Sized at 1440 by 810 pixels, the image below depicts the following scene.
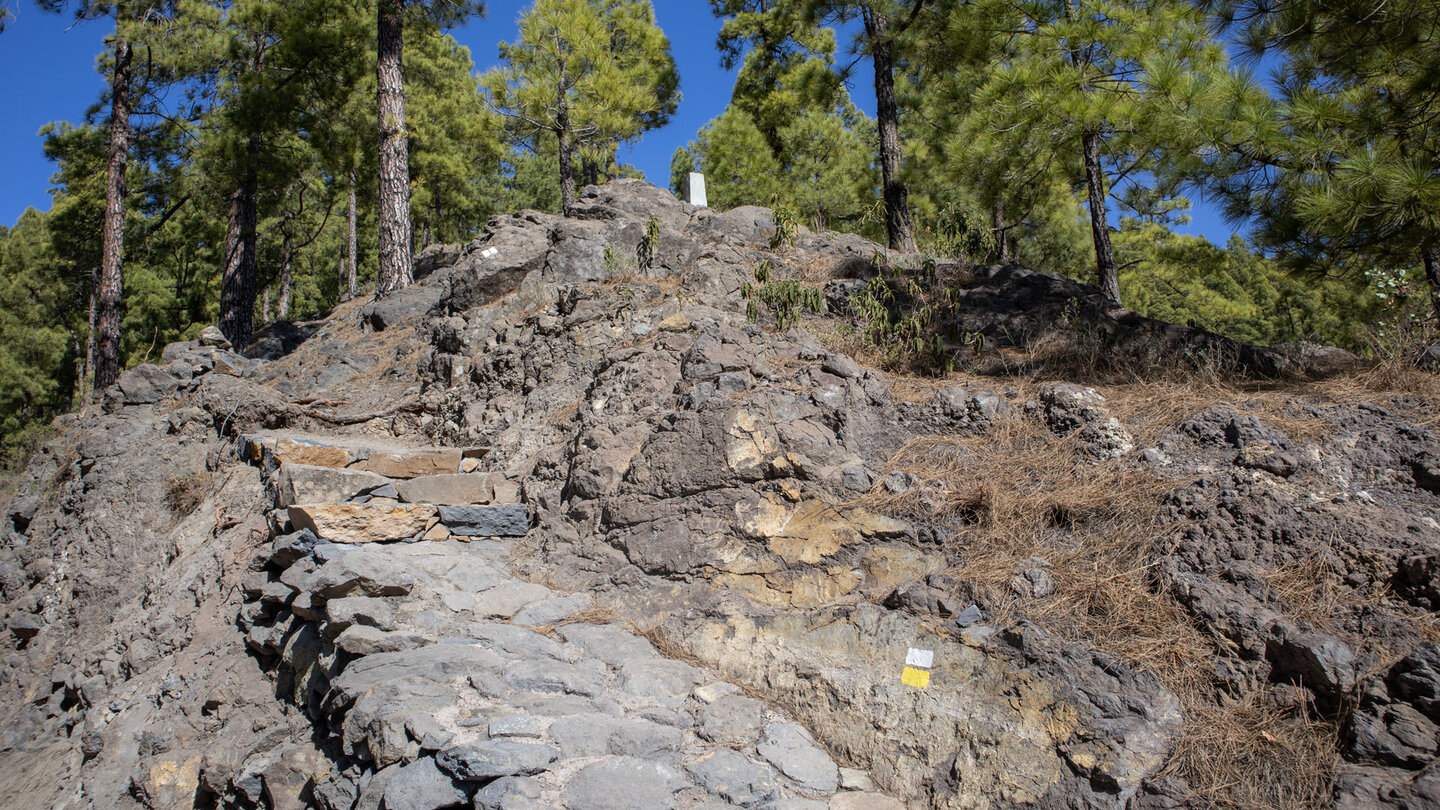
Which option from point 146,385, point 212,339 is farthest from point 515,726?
point 212,339

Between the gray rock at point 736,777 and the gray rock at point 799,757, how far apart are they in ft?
0.27

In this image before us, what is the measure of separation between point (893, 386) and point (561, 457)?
239cm

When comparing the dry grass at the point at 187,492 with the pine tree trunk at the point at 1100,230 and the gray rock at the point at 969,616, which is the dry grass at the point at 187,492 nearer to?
the gray rock at the point at 969,616

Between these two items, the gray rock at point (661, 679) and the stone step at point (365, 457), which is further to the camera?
the stone step at point (365, 457)

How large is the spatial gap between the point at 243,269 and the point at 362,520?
28.8 ft

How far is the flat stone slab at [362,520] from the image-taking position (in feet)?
15.3

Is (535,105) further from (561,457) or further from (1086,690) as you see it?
(1086,690)

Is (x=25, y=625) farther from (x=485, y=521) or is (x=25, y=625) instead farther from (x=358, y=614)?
(x=358, y=614)

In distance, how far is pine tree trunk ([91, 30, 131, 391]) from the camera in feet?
34.9

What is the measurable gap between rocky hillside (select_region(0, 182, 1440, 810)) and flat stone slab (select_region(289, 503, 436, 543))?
32 mm

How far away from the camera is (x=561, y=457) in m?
5.36

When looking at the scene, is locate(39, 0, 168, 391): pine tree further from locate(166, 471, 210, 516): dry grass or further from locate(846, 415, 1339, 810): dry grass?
locate(846, 415, 1339, 810): dry grass

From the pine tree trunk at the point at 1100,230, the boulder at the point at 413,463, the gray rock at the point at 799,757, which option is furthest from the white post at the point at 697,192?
the gray rock at the point at 799,757

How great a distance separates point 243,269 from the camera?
11.5m
